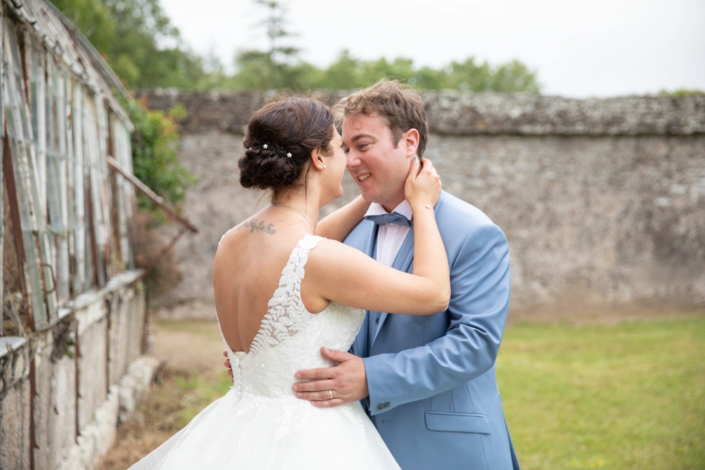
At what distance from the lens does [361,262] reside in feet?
6.43

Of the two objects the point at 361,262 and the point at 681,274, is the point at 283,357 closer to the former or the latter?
the point at 361,262

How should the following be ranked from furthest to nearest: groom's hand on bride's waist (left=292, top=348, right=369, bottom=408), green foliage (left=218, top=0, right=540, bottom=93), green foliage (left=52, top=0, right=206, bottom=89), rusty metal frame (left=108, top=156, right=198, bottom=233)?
green foliage (left=218, top=0, right=540, bottom=93)
green foliage (left=52, top=0, right=206, bottom=89)
rusty metal frame (left=108, top=156, right=198, bottom=233)
groom's hand on bride's waist (left=292, top=348, right=369, bottom=408)

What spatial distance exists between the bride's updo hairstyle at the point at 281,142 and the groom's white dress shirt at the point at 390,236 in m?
0.59

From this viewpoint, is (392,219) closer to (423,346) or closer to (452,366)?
(423,346)

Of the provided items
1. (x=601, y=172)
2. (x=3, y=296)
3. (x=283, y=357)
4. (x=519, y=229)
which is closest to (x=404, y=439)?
(x=283, y=357)

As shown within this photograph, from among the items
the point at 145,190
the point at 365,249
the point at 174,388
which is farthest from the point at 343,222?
the point at 174,388

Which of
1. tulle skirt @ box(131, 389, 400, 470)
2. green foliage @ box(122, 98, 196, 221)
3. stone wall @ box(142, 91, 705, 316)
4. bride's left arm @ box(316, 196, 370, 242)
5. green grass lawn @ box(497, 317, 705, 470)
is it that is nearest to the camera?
tulle skirt @ box(131, 389, 400, 470)

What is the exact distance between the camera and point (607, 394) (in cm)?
646

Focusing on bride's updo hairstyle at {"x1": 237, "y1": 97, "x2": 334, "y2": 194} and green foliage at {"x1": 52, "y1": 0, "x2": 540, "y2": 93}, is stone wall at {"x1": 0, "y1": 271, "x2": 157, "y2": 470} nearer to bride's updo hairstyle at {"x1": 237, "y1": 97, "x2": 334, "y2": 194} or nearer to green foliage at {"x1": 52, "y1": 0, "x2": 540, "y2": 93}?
bride's updo hairstyle at {"x1": 237, "y1": 97, "x2": 334, "y2": 194}

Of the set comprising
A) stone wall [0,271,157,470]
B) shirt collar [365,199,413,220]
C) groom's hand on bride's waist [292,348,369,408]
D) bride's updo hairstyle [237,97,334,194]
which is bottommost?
stone wall [0,271,157,470]

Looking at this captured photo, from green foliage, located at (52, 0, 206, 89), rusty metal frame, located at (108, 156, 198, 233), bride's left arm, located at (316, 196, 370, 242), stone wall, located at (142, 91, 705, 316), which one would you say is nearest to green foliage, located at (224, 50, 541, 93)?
green foliage, located at (52, 0, 206, 89)

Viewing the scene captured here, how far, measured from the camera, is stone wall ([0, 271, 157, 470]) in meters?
2.86

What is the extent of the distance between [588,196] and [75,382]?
28.3 feet

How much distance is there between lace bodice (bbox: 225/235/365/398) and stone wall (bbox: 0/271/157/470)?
1.29 m
